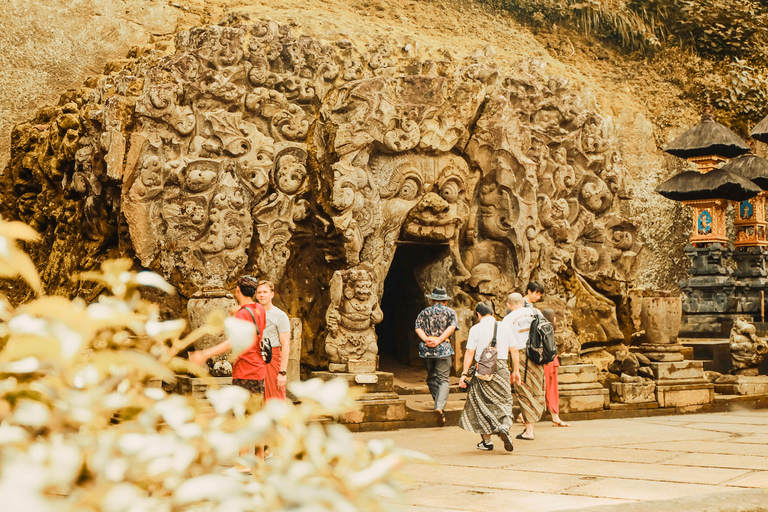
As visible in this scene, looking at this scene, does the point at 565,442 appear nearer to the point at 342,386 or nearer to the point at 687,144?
the point at 342,386

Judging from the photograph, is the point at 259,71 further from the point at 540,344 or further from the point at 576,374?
the point at 576,374

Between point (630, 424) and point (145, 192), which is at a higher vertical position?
point (145, 192)

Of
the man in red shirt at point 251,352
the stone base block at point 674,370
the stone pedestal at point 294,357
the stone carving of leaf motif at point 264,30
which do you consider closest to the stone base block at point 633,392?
the stone base block at point 674,370

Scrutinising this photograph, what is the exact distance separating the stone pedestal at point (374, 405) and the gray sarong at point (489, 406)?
1827 mm

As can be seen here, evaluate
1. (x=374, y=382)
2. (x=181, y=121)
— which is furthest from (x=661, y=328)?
(x=181, y=121)

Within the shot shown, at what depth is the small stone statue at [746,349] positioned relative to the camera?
1149cm

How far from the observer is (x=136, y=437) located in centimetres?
133

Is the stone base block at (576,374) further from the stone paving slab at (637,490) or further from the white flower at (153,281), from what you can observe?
the white flower at (153,281)

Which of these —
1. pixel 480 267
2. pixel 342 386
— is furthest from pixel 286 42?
pixel 342 386

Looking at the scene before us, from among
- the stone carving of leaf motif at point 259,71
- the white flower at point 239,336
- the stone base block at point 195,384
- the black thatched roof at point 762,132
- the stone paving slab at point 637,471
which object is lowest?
the stone paving slab at point 637,471

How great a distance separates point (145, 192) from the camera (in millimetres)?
10148

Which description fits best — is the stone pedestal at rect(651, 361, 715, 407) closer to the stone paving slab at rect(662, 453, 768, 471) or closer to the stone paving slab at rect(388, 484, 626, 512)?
the stone paving slab at rect(662, 453, 768, 471)

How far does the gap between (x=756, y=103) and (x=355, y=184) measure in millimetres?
13110

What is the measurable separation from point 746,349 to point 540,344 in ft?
15.1
